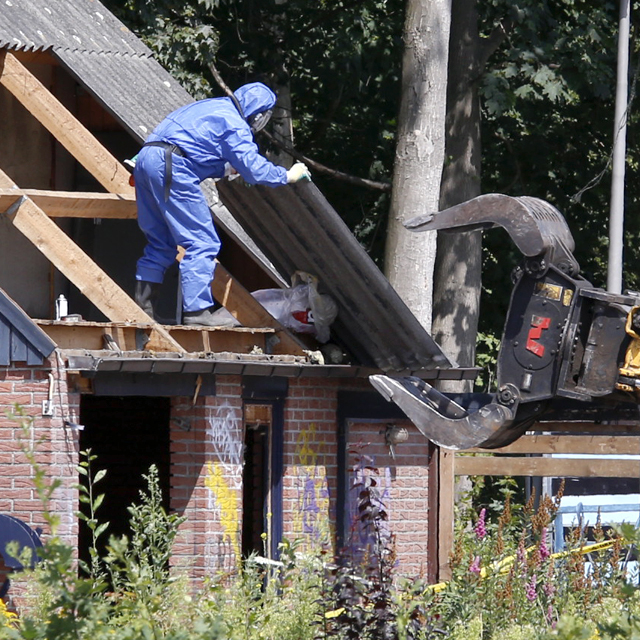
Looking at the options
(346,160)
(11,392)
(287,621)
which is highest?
(346,160)

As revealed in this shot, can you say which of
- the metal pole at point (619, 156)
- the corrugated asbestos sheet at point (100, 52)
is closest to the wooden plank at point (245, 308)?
the corrugated asbestos sheet at point (100, 52)

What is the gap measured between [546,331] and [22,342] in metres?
3.51

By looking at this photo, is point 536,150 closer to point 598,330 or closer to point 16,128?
point 16,128

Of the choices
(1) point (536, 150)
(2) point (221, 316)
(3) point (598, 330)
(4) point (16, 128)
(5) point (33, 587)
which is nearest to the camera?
(3) point (598, 330)

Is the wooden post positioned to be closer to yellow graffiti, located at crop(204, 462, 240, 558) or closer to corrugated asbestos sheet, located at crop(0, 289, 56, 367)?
yellow graffiti, located at crop(204, 462, 240, 558)

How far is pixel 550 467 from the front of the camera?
12391 millimetres

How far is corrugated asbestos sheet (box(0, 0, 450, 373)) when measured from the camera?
35.6 ft

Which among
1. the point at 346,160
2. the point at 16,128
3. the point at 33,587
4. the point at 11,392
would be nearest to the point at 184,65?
the point at 346,160

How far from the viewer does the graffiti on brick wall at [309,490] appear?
1129 centimetres

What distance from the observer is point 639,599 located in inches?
256

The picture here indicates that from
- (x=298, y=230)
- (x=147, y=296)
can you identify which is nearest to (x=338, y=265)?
(x=298, y=230)

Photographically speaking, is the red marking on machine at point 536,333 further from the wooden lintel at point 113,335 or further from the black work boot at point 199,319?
the black work boot at point 199,319

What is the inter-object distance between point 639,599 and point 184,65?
11.7 meters

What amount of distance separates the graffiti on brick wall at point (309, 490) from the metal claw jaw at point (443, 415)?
316cm
